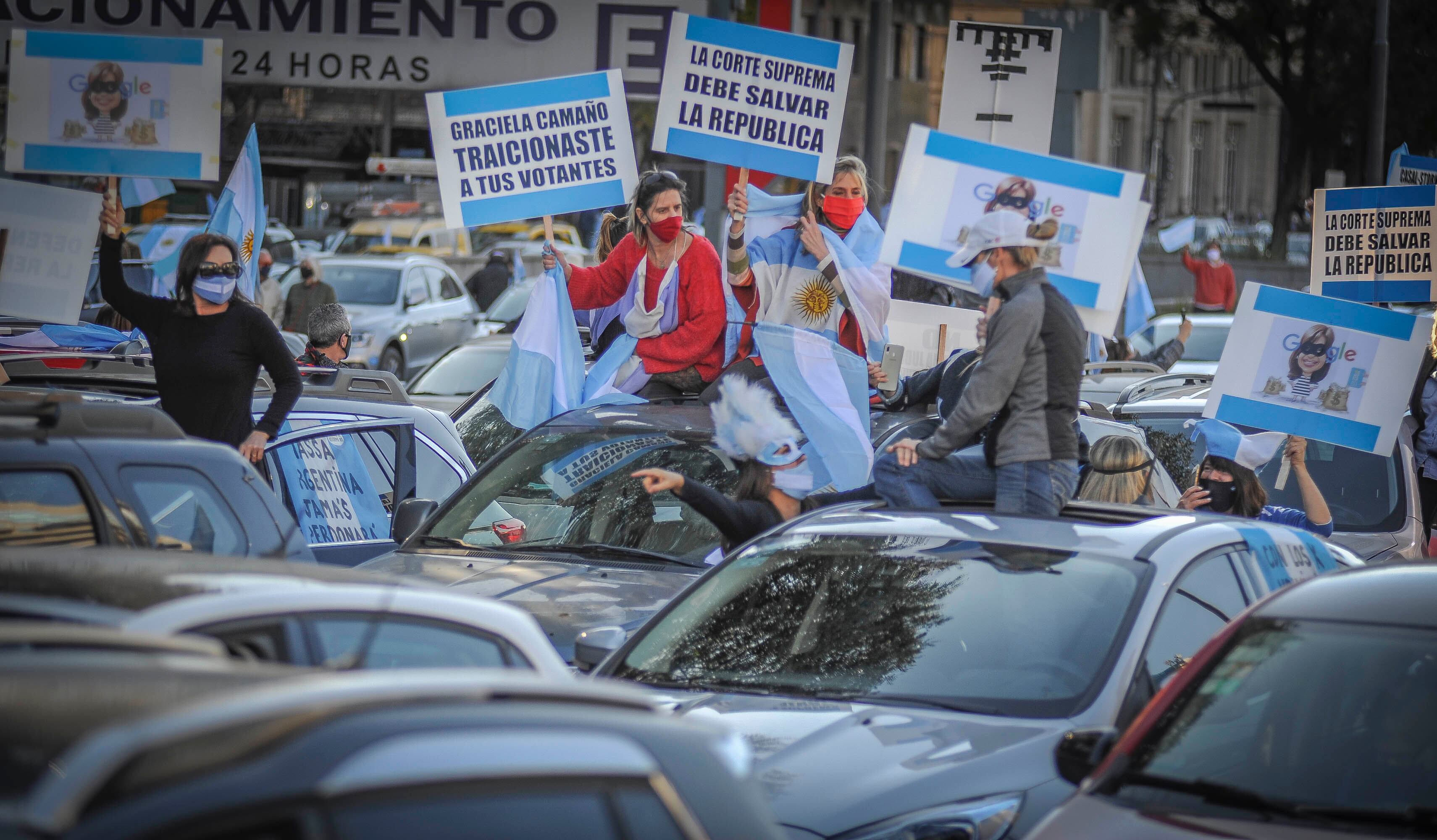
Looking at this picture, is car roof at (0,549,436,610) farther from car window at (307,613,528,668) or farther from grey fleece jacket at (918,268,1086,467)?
grey fleece jacket at (918,268,1086,467)

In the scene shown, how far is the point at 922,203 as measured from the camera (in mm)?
7496

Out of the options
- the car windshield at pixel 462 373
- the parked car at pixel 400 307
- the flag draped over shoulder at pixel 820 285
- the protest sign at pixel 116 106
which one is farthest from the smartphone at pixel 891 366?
the parked car at pixel 400 307

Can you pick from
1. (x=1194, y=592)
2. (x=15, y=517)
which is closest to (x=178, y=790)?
(x=15, y=517)

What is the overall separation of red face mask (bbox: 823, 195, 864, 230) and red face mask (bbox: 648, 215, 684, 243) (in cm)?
73

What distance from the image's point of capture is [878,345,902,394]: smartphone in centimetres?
843

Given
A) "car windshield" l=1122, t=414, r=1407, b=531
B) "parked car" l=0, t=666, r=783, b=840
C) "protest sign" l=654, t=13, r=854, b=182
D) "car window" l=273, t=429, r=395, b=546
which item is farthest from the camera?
"protest sign" l=654, t=13, r=854, b=182

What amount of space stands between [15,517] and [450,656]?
4.57ft

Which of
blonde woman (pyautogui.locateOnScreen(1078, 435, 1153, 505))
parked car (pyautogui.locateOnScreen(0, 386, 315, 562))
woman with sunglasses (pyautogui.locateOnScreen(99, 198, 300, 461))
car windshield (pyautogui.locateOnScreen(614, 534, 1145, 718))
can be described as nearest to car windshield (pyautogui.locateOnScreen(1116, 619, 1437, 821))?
car windshield (pyautogui.locateOnScreen(614, 534, 1145, 718))

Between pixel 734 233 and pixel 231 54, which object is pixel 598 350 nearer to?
pixel 734 233

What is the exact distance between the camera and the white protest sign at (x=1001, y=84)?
9.68 metres

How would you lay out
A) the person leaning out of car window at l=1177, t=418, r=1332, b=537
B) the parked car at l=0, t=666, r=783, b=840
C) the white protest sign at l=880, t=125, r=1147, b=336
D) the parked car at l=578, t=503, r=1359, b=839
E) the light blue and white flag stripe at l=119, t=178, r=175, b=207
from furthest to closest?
1. the light blue and white flag stripe at l=119, t=178, r=175, b=207
2. the person leaning out of car window at l=1177, t=418, r=1332, b=537
3. the white protest sign at l=880, t=125, r=1147, b=336
4. the parked car at l=578, t=503, r=1359, b=839
5. the parked car at l=0, t=666, r=783, b=840

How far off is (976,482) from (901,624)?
1.31 metres

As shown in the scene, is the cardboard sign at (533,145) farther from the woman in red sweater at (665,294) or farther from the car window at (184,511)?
the car window at (184,511)

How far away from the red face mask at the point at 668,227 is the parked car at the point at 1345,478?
8.79 feet
